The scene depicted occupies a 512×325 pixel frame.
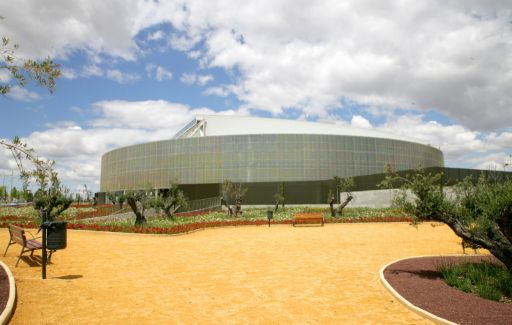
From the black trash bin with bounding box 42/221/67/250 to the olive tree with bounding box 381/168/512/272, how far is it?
9131mm

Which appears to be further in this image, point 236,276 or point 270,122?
point 270,122

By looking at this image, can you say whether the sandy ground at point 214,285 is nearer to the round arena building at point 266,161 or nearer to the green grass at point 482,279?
the green grass at point 482,279

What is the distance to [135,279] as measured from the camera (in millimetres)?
9750

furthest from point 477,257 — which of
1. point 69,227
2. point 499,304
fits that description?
point 69,227

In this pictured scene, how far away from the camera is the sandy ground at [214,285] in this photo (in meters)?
6.85

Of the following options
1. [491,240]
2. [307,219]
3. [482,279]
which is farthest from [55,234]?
[307,219]

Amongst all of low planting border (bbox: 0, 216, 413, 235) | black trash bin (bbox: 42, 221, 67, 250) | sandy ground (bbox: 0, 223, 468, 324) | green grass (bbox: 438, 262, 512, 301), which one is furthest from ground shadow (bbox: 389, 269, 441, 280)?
black trash bin (bbox: 42, 221, 67, 250)

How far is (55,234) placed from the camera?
33.7 ft

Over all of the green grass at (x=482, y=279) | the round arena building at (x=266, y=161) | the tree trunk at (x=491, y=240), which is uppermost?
the round arena building at (x=266, y=161)

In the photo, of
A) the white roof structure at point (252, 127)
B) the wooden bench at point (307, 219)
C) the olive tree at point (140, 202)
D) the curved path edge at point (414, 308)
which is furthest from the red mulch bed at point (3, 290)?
the white roof structure at point (252, 127)

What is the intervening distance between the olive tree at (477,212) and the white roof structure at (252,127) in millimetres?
63721

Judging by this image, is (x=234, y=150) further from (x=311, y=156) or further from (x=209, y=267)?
(x=209, y=267)

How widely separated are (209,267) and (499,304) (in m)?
7.31

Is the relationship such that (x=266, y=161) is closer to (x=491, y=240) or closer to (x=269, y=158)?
(x=269, y=158)
